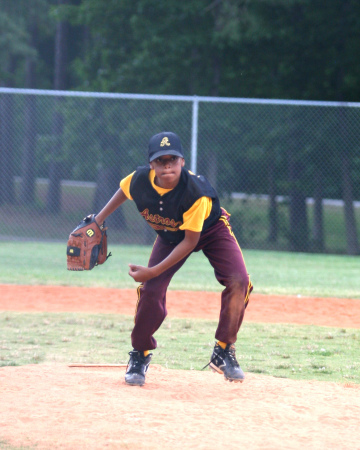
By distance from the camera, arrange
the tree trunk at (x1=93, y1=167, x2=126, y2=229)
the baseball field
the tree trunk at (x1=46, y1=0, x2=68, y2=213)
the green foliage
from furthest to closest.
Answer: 1. the tree trunk at (x1=46, y1=0, x2=68, y2=213)
2. the green foliage
3. the tree trunk at (x1=93, y1=167, x2=126, y2=229)
4. the baseball field

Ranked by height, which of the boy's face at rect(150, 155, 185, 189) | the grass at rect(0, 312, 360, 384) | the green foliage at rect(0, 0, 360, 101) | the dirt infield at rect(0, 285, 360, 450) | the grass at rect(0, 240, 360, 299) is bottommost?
the grass at rect(0, 240, 360, 299)

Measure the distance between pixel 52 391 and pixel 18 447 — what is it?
942mm

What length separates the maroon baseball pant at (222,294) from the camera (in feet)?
14.3

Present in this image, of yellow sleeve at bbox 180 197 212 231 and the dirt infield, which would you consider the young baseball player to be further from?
the dirt infield

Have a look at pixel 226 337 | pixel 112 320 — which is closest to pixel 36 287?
pixel 112 320

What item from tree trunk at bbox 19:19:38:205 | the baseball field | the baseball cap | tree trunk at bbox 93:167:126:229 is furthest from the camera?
tree trunk at bbox 19:19:38:205

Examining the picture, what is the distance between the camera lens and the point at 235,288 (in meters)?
4.36

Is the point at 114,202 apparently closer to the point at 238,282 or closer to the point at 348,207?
the point at 238,282

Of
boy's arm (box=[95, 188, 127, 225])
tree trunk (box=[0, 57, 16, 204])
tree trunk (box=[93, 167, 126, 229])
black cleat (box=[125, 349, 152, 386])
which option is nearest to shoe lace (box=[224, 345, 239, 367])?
black cleat (box=[125, 349, 152, 386])

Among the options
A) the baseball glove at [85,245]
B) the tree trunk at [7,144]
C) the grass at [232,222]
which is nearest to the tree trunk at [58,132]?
the grass at [232,222]

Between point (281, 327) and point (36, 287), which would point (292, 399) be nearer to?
point (281, 327)

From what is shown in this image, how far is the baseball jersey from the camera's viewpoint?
166 inches

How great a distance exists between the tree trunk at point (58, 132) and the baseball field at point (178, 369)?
8812 mm

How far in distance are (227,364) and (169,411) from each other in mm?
772
